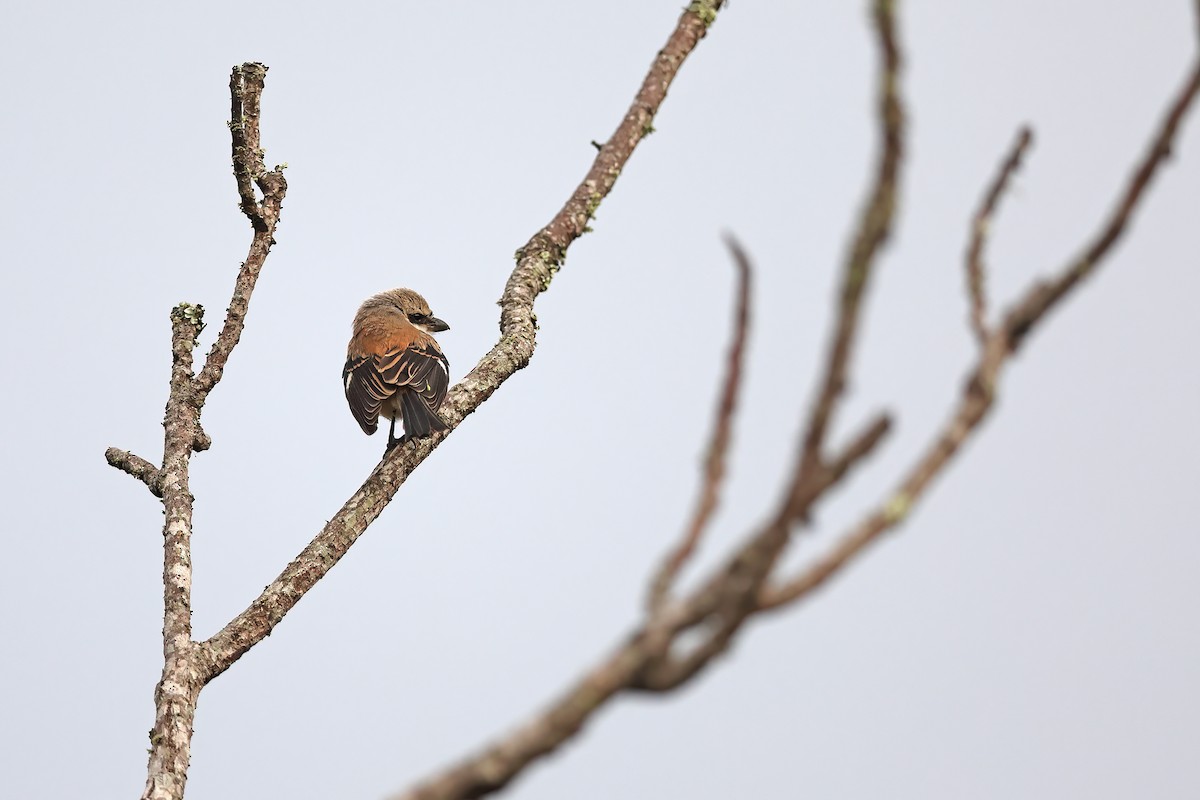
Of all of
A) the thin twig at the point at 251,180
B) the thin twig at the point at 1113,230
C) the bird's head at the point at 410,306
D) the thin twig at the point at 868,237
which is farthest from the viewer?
the bird's head at the point at 410,306

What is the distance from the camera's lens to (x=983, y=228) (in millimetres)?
1323

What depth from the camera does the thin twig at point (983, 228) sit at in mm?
1283

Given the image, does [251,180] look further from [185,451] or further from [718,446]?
[718,446]

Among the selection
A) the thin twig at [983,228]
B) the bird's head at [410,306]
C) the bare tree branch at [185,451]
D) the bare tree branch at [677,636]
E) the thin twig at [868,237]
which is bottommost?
the bare tree branch at [677,636]

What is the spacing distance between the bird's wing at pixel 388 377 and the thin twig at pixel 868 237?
19.9ft

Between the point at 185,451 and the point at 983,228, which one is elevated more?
the point at 185,451

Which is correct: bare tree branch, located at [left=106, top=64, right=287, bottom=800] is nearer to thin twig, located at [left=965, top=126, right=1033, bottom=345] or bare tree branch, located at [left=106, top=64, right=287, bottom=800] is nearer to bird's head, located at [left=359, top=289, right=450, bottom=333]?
thin twig, located at [left=965, top=126, right=1033, bottom=345]

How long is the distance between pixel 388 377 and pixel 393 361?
284 mm

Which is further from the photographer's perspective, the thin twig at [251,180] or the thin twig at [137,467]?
the thin twig at [251,180]

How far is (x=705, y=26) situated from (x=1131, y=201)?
4276 millimetres

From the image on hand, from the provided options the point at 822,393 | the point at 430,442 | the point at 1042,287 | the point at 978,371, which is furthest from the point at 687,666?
the point at 430,442

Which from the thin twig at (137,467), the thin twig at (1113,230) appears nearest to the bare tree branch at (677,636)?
the thin twig at (1113,230)

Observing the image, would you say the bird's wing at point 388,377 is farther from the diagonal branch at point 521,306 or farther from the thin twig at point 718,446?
the thin twig at point 718,446

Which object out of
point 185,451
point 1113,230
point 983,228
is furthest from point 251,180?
point 1113,230
